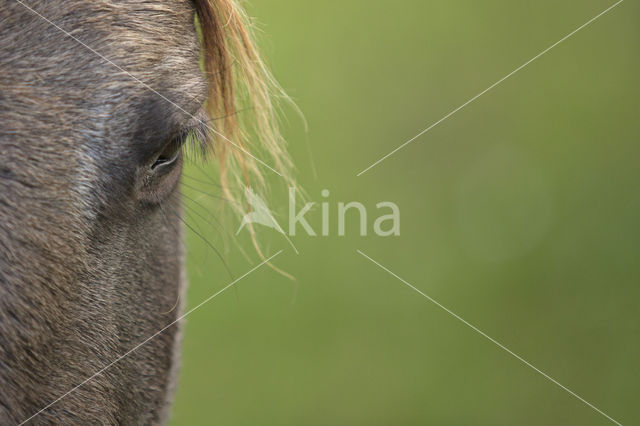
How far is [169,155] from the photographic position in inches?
72.5

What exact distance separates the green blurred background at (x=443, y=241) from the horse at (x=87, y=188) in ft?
5.22

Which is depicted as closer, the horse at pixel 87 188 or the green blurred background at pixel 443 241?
the horse at pixel 87 188

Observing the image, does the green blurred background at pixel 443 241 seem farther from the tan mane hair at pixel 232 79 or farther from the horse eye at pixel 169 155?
the horse eye at pixel 169 155

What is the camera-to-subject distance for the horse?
149cm

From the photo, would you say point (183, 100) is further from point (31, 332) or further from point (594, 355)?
point (594, 355)

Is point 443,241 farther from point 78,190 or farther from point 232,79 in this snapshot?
point 78,190

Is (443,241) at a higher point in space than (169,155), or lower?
lower

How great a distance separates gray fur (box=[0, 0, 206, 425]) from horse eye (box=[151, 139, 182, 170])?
6 cm

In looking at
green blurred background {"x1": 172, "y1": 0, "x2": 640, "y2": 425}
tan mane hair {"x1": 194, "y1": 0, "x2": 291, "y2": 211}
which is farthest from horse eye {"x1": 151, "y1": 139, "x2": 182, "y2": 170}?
green blurred background {"x1": 172, "y1": 0, "x2": 640, "y2": 425}

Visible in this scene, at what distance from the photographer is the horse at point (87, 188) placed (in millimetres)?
1486

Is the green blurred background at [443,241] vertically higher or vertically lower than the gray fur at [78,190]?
lower

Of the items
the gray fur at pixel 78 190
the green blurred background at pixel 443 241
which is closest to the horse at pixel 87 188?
the gray fur at pixel 78 190

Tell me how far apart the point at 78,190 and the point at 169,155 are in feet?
1.07

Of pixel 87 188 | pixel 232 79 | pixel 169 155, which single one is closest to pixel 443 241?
pixel 232 79
